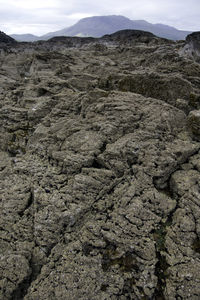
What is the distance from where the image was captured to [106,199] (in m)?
9.83

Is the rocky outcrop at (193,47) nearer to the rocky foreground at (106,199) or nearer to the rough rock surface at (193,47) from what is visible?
the rough rock surface at (193,47)

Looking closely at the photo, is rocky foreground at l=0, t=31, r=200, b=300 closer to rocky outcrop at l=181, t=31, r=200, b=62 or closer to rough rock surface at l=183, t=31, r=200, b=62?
rocky outcrop at l=181, t=31, r=200, b=62

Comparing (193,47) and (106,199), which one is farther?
(193,47)

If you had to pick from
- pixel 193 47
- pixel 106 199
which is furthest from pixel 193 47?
pixel 106 199

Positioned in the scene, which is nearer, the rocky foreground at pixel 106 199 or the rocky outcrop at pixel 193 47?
the rocky foreground at pixel 106 199

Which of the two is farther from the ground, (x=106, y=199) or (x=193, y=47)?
(x=193, y=47)

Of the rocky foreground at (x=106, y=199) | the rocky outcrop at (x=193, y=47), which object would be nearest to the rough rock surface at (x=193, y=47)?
the rocky outcrop at (x=193, y=47)

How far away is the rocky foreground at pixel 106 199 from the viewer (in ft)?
26.1

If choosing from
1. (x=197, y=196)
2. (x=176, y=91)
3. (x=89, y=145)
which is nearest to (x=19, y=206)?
(x=89, y=145)

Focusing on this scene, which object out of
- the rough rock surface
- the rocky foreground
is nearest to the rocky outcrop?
the rough rock surface

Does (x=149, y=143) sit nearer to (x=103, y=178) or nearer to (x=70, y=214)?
(x=103, y=178)

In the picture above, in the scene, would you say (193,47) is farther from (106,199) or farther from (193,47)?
(106,199)

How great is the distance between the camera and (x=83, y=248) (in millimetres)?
8695

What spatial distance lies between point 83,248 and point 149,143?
21.0ft
